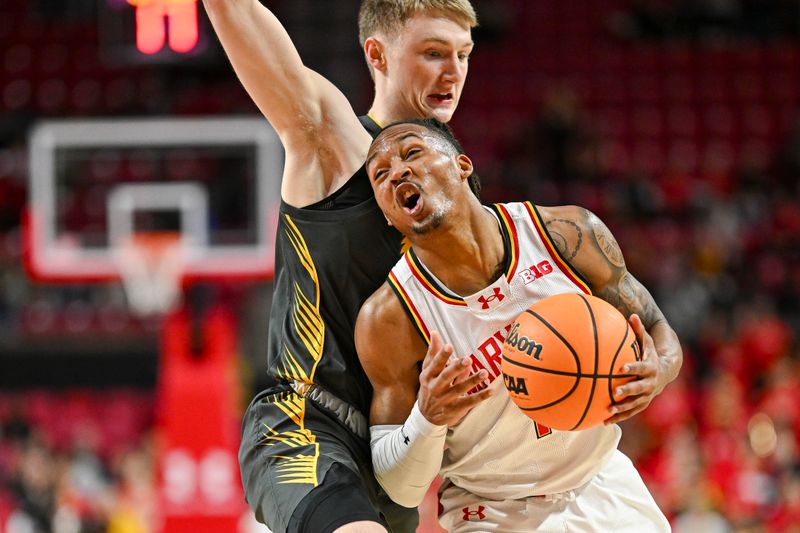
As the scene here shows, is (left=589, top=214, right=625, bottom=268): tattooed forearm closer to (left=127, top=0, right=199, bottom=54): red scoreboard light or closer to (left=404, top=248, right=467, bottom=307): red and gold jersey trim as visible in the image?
(left=404, top=248, right=467, bottom=307): red and gold jersey trim

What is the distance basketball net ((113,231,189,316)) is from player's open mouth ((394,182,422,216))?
7.12 m

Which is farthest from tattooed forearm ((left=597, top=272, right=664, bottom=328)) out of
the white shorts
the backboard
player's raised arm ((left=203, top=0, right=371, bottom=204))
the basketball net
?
the basketball net

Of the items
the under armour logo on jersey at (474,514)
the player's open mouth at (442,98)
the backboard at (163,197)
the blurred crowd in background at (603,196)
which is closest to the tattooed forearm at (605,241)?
the player's open mouth at (442,98)

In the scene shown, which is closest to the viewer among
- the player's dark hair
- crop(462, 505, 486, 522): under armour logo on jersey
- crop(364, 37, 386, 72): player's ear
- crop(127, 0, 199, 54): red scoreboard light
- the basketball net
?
the player's dark hair

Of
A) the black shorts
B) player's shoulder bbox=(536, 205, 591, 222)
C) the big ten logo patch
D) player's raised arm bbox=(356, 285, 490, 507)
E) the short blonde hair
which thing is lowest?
the black shorts

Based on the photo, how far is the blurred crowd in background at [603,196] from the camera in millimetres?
10422

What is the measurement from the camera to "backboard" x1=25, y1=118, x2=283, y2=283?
418 inches

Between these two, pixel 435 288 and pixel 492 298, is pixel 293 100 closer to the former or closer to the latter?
A: pixel 435 288

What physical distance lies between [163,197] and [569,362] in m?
→ 8.67


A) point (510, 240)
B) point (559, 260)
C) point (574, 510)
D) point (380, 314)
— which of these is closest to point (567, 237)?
point (559, 260)

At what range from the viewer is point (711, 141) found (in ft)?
50.0

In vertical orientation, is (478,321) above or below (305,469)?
above

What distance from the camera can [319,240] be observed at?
12.3 ft

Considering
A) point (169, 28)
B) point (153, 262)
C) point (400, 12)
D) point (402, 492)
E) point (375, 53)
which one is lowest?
point (153, 262)
